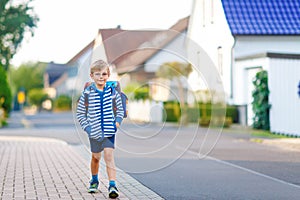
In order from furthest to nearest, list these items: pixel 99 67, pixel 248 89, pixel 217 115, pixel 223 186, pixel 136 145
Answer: pixel 248 89, pixel 136 145, pixel 217 115, pixel 223 186, pixel 99 67

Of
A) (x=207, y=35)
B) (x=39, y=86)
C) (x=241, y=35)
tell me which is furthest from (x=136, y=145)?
(x=39, y=86)

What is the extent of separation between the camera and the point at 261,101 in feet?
77.8

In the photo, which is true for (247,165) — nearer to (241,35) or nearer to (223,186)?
(223,186)

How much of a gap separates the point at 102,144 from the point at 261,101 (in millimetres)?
15937

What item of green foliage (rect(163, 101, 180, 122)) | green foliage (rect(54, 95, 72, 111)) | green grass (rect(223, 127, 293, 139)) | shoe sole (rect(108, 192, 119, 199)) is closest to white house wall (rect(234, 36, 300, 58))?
green grass (rect(223, 127, 293, 139))

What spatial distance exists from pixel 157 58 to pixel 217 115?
16308 millimetres

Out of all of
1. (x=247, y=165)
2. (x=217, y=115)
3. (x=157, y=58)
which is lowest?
(x=247, y=165)

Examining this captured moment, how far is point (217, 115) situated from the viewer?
14773mm

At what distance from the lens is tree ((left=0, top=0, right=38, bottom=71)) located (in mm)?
45688

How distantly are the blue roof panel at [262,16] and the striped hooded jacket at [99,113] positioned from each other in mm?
21754

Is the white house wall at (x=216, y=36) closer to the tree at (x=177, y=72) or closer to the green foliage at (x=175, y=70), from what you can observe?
the tree at (x=177, y=72)

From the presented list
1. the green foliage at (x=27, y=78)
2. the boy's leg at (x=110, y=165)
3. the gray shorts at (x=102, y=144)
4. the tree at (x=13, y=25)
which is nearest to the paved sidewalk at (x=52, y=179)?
the boy's leg at (x=110, y=165)

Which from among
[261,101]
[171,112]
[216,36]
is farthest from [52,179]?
[171,112]

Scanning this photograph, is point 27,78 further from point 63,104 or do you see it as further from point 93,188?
point 93,188
